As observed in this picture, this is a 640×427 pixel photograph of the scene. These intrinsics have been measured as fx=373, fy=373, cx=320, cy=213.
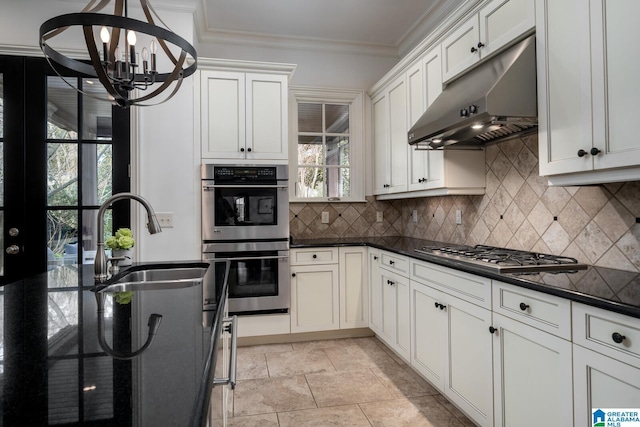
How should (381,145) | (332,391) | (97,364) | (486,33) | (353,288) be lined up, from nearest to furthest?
(97,364), (486,33), (332,391), (353,288), (381,145)

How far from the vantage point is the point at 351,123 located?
3.95 m

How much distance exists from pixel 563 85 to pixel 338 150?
248 centimetres

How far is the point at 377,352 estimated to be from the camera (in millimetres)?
3135

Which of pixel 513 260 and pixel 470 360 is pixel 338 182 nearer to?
pixel 513 260

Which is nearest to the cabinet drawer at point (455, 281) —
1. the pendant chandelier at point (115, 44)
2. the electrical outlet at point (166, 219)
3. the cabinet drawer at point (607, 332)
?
the cabinet drawer at point (607, 332)

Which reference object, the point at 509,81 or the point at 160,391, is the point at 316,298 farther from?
the point at 160,391

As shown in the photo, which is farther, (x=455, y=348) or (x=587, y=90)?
(x=455, y=348)

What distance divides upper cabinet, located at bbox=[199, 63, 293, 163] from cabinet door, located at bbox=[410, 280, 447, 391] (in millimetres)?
1655

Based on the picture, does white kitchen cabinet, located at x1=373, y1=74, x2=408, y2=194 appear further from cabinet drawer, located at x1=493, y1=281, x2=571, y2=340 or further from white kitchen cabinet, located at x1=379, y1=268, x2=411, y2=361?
cabinet drawer, located at x1=493, y1=281, x2=571, y2=340

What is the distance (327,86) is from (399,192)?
1423 mm

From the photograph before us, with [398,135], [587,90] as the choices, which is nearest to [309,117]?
[398,135]

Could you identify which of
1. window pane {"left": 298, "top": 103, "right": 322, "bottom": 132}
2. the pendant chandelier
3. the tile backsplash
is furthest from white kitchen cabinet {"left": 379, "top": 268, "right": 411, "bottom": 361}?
the pendant chandelier

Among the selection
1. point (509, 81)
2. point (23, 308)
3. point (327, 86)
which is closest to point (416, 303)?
point (509, 81)

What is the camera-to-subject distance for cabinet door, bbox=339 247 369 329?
3420 mm
